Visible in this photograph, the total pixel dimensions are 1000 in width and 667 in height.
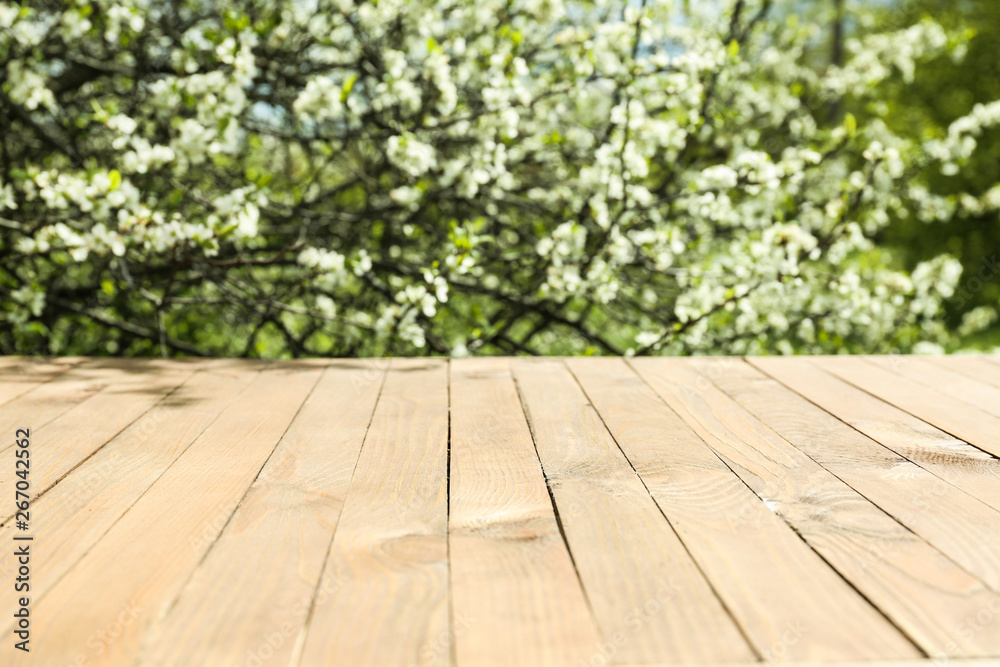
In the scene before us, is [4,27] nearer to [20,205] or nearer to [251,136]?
[20,205]

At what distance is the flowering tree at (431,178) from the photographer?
249 cm

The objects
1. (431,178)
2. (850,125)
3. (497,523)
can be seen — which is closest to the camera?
(497,523)

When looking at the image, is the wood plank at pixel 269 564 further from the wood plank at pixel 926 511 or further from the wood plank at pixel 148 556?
the wood plank at pixel 926 511

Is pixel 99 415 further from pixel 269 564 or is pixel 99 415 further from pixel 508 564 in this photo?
pixel 508 564

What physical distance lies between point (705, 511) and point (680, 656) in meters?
0.38

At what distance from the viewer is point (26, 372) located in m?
2.03

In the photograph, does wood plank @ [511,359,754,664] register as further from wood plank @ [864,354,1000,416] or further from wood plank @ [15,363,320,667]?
wood plank @ [864,354,1000,416]

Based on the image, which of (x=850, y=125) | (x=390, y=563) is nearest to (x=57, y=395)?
(x=390, y=563)

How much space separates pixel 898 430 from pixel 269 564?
4.43ft

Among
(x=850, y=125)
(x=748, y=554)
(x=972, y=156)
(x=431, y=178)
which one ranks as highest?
(x=972, y=156)

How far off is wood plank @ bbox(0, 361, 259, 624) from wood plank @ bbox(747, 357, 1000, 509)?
144 centimetres

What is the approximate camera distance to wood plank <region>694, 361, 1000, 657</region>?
0.92 metres

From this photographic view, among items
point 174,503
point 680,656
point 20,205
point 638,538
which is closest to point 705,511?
point 638,538

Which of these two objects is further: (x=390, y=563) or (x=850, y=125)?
(x=850, y=125)
